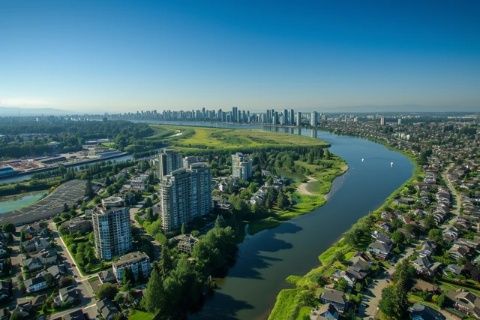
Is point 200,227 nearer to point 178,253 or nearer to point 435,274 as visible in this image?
Answer: point 178,253

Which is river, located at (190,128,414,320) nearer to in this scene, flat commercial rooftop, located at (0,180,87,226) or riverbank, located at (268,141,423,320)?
riverbank, located at (268,141,423,320)

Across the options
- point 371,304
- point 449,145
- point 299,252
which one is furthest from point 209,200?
point 449,145

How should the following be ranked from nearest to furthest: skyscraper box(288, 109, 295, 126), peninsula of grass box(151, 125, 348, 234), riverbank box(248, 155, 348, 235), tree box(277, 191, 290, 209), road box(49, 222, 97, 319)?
road box(49, 222, 97, 319), riverbank box(248, 155, 348, 235), peninsula of grass box(151, 125, 348, 234), tree box(277, 191, 290, 209), skyscraper box(288, 109, 295, 126)

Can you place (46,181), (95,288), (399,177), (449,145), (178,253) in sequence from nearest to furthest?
1. (95,288)
2. (178,253)
3. (46,181)
4. (399,177)
5. (449,145)

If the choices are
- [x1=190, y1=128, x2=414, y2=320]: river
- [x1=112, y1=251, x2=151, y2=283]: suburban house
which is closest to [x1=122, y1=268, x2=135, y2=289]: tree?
[x1=112, y1=251, x2=151, y2=283]: suburban house

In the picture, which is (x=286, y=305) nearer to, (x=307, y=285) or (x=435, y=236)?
(x=307, y=285)

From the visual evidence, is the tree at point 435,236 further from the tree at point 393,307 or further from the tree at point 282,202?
the tree at point 282,202
